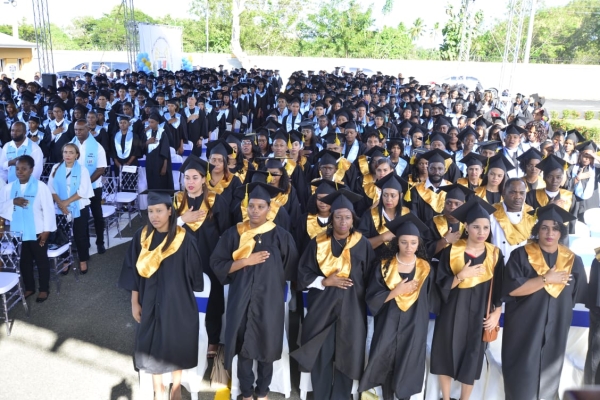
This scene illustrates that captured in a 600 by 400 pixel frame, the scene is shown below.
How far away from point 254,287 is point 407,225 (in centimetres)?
115

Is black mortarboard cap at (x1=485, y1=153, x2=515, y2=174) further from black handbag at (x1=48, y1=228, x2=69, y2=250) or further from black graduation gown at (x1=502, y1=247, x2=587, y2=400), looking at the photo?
black handbag at (x1=48, y1=228, x2=69, y2=250)

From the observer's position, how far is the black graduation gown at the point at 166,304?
351 centimetres

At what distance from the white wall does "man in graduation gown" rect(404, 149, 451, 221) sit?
2528cm

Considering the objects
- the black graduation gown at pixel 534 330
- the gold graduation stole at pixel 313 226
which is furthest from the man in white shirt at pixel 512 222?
the gold graduation stole at pixel 313 226

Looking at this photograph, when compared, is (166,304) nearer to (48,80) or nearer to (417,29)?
(48,80)

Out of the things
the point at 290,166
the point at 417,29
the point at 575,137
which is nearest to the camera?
the point at 290,166

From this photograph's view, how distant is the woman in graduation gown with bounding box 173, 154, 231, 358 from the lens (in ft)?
14.1

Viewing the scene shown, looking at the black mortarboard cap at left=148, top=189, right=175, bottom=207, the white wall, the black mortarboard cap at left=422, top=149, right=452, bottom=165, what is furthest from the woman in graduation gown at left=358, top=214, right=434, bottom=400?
the white wall

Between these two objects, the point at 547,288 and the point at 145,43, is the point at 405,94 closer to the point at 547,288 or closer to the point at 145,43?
the point at 547,288

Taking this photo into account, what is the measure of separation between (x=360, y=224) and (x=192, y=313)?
1.61m

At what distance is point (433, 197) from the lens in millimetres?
5090

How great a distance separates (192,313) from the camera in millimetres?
3607

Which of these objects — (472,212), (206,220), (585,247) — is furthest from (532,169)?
(206,220)

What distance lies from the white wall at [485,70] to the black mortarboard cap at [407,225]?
27352mm
